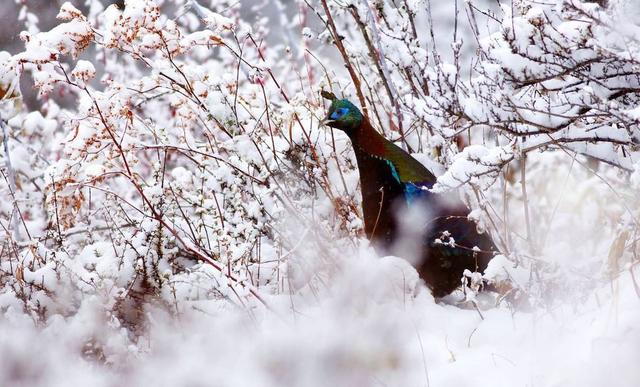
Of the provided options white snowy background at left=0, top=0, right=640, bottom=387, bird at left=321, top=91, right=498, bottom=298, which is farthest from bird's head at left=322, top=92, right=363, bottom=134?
white snowy background at left=0, top=0, right=640, bottom=387

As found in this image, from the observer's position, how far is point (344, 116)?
3395 millimetres

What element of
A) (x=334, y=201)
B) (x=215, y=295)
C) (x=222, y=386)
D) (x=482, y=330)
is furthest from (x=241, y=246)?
(x=482, y=330)

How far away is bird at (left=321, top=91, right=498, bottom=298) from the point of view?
10.9 ft

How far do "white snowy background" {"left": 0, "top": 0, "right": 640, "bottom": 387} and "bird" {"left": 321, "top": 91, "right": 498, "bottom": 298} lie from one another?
106 mm

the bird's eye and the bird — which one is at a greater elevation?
the bird's eye

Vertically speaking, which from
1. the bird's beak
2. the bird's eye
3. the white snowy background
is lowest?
the white snowy background

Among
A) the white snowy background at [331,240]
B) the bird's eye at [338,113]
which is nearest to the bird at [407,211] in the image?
the bird's eye at [338,113]

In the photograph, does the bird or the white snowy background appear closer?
the white snowy background

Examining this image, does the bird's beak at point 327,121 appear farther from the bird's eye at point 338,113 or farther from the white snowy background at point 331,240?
the white snowy background at point 331,240

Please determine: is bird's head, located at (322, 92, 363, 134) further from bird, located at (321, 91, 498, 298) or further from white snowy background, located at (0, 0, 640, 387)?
white snowy background, located at (0, 0, 640, 387)

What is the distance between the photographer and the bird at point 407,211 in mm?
3318

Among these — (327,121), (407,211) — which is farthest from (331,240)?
(327,121)

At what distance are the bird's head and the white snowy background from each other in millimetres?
246

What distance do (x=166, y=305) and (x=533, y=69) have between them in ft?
6.11
